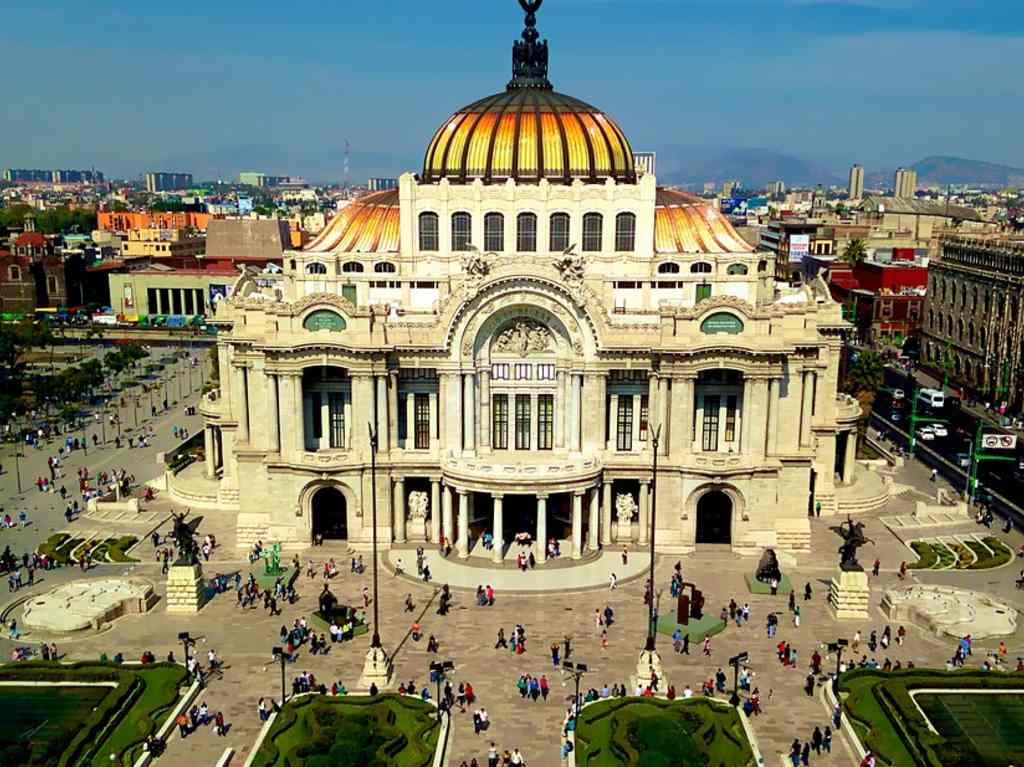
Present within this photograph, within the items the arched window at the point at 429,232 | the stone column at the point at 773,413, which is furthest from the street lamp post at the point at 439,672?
the arched window at the point at 429,232

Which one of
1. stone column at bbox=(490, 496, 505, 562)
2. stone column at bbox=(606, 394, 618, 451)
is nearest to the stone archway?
stone column at bbox=(490, 496, 505, 562)

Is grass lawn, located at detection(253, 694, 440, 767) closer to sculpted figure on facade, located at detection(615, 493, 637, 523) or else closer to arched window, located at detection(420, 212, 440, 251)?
sculpted figure on facade, located at detection(615, 493, 637, 523)

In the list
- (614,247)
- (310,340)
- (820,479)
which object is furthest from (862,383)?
(310,340)

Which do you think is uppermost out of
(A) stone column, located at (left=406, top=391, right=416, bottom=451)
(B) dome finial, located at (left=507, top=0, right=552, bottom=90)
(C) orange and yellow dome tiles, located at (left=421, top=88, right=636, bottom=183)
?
(B) dome finial, located at (left=507, top=0, right=552, bottom=90)

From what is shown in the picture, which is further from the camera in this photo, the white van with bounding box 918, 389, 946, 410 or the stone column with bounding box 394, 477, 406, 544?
the white van with bounding box 918, 389, 946, 410

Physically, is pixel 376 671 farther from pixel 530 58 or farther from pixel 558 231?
pixel 530 58

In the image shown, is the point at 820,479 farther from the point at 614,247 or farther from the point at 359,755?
the point at 359,755

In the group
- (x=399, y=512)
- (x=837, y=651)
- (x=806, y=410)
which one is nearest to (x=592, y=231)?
(x=806, y=410)
